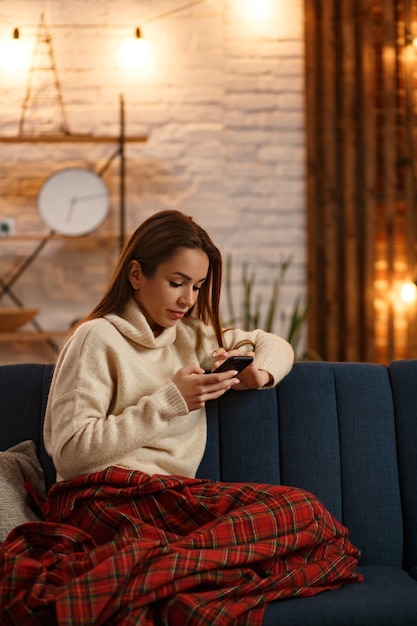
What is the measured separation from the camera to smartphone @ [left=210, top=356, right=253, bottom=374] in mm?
1849

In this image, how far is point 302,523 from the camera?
5.52 ft

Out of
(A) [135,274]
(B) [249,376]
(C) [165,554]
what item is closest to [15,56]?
(A) [135,274]

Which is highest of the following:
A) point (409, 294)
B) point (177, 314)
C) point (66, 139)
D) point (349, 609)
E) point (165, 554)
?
point (66, 139)

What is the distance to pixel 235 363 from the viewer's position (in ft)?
6.11

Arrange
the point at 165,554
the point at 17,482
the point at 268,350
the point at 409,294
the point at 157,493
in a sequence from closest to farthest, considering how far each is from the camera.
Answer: the point at 165,554 < the point at 157,493 < the point at 17,482 < the point at 268,350 < the point at 409,294

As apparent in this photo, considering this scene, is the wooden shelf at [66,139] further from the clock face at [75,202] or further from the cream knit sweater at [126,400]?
the cream knit sweater at [126,400]

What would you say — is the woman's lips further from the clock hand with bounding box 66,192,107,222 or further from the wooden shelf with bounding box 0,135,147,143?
the wooden shelf with bounding box 0,135,147,143

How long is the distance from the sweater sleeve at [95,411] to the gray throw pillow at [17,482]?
0.09m

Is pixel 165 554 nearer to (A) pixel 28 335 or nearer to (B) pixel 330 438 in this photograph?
(B) pixel 330 438

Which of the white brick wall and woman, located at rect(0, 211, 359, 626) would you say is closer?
woman, located at rect(0, 211, 359, 626)

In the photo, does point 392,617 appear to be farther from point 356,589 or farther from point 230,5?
point 230,5

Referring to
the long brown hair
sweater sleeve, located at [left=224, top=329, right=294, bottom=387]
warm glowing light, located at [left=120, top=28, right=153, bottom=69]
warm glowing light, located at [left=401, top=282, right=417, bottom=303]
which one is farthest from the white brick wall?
the long brown hair

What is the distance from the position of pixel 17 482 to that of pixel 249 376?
595 mm

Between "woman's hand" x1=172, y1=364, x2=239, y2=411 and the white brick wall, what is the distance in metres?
2.41
